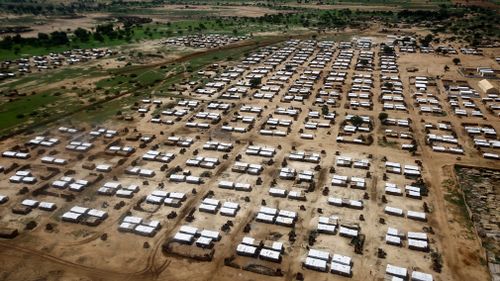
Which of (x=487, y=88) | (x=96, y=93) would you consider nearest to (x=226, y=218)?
(x=96, y=93)

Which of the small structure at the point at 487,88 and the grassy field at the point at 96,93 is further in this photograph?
the small structure at the point at 487,88

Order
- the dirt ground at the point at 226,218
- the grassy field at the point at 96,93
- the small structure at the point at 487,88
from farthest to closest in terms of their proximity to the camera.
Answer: the small structure at the point at 487,88, the grassy field at the point at 96,93, the dirt ground at the point at 226,218

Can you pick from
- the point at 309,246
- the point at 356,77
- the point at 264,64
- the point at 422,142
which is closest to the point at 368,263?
the point at 309,246

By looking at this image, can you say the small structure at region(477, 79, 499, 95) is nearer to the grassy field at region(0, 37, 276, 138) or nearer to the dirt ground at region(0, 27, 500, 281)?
the dirt ground at region(0, 27, 500, 281)

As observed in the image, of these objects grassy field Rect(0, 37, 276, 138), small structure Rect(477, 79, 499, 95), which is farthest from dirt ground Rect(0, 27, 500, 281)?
small structure Rect(477, 79, 499, 95)

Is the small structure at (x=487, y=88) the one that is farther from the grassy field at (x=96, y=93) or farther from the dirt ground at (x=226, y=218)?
the grassy field at (x=96, y=93)

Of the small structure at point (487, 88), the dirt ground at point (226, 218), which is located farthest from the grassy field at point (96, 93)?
the small structure at point (487, 88)

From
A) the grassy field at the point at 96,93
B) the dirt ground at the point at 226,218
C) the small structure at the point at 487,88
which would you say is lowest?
the dirt ground at the point at 226,218

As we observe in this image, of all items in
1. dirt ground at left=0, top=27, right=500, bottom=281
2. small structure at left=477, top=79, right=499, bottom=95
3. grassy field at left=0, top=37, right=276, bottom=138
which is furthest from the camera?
small structure at left=477, top=79, right=499, bottom=95

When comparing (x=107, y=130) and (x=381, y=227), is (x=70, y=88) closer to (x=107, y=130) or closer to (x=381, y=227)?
(x=107, y=130)
